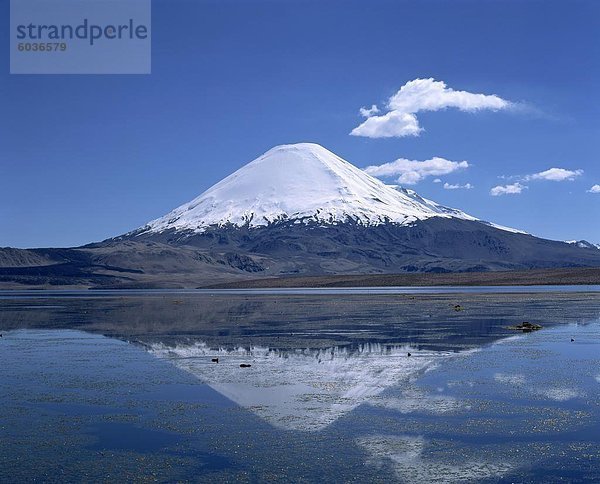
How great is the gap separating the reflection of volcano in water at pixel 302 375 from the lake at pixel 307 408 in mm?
84

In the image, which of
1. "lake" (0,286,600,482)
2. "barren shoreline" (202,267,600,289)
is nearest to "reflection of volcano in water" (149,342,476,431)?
"lake" (0,286,600,482)

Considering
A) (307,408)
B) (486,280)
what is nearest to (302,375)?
(307,408)

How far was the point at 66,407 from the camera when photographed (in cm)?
2058

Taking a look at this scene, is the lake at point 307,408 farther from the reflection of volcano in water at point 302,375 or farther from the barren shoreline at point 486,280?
the barren shoreline at point 486,280

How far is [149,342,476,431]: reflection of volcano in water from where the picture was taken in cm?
1980

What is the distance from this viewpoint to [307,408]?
19.8 metres

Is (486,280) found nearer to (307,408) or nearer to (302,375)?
(302,375)

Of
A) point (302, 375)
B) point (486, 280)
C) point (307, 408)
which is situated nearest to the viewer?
point (307, 408)

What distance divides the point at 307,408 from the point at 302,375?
5.72m

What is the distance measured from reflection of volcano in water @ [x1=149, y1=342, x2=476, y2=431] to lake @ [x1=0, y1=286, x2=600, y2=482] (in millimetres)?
84

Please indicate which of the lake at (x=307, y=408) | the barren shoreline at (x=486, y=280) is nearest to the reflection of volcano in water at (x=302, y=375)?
the lake at (x=307, y=408)

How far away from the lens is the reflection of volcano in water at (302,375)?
19797 millimetres

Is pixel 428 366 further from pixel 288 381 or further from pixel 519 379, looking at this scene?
pixel 288 381

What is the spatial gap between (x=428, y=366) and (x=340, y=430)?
35.0ft
